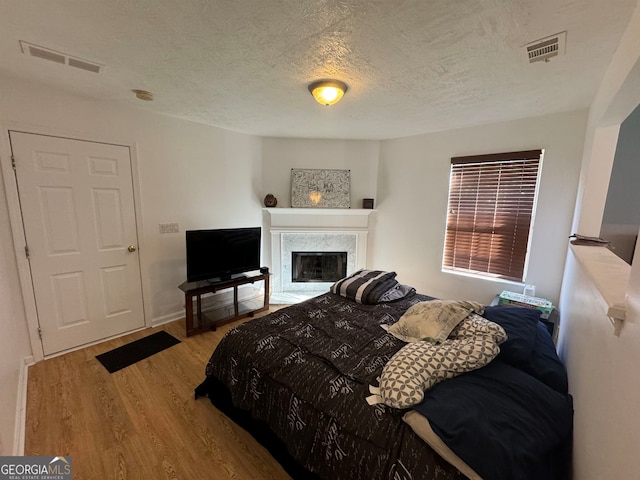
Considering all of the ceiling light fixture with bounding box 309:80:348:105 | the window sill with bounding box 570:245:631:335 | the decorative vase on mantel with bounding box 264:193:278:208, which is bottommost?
the window sill with bounding box 570:245:631:335

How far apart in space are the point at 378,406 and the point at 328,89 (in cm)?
212

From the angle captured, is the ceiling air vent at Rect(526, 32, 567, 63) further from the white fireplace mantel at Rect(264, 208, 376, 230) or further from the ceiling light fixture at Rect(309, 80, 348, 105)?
the white fireplace mantel at Rect(264, 208, 376, 230)

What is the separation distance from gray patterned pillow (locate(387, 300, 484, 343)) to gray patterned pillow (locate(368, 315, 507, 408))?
0.17 meters

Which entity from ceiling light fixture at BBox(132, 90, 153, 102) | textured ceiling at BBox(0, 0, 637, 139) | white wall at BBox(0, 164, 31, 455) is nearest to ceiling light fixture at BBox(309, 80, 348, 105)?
textured ceiling at BBox(0, 0, 637, 139)

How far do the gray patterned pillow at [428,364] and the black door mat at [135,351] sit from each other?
2.35 metres

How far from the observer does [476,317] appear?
1.76 m

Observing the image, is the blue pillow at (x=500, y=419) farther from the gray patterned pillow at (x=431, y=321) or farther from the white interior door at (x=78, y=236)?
the white interior door at (x=78, y=236)

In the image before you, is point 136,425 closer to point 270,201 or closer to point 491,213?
point 270,201

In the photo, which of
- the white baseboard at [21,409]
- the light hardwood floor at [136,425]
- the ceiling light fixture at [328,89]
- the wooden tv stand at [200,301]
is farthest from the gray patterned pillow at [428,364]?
the wooden tv stand at [200,301]

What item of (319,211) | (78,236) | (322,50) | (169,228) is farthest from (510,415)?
(78,236)

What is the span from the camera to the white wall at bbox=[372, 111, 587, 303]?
2.70 m

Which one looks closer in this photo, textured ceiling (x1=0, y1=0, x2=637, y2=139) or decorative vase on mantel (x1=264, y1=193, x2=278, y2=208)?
textured ceiling (x1=0, y1=0, x2=637, y2=139)

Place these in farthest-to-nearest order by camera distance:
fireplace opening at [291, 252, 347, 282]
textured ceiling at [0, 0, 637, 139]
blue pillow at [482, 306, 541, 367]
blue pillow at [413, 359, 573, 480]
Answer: fireplace opening at [291, 252, 347, 282]
blue pillow at [482, 306, 541, 367]
textured ceiling at [0, 0, 637, 139]
blue pillow at [413, 359, 573, 480]

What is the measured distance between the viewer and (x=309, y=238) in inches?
163
